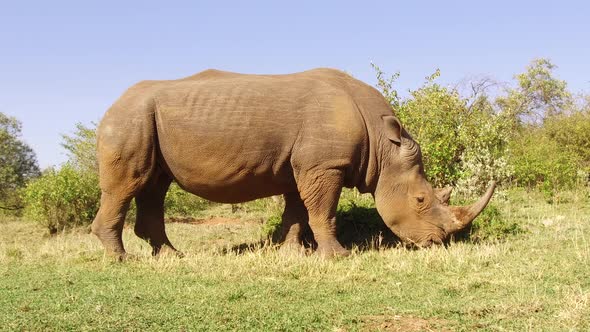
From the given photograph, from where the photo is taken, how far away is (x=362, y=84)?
948 centimetres

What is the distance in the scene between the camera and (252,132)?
8664mm

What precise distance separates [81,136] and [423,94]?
49.2 feet

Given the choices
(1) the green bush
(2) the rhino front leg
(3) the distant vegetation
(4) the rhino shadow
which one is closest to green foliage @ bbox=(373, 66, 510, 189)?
(3) the distant vegetation

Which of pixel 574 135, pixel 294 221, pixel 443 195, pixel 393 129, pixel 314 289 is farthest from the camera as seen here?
pixel 574 135

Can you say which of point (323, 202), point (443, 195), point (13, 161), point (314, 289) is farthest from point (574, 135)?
point (13, 161)

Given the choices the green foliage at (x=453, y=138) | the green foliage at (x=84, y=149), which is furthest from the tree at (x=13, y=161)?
the green foliage at (x=453, y=138)

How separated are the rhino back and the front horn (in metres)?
1.58

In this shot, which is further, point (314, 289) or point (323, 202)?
point (323, 202)

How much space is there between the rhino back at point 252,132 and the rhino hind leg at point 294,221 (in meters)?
0.78

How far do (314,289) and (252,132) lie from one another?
2.91 meters

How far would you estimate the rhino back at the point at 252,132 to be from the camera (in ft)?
28.2

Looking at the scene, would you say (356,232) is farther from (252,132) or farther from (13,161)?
(13,161)

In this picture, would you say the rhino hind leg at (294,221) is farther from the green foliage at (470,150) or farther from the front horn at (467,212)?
the green foliage at (470,150)

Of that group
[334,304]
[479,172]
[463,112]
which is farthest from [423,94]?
[334,304]
